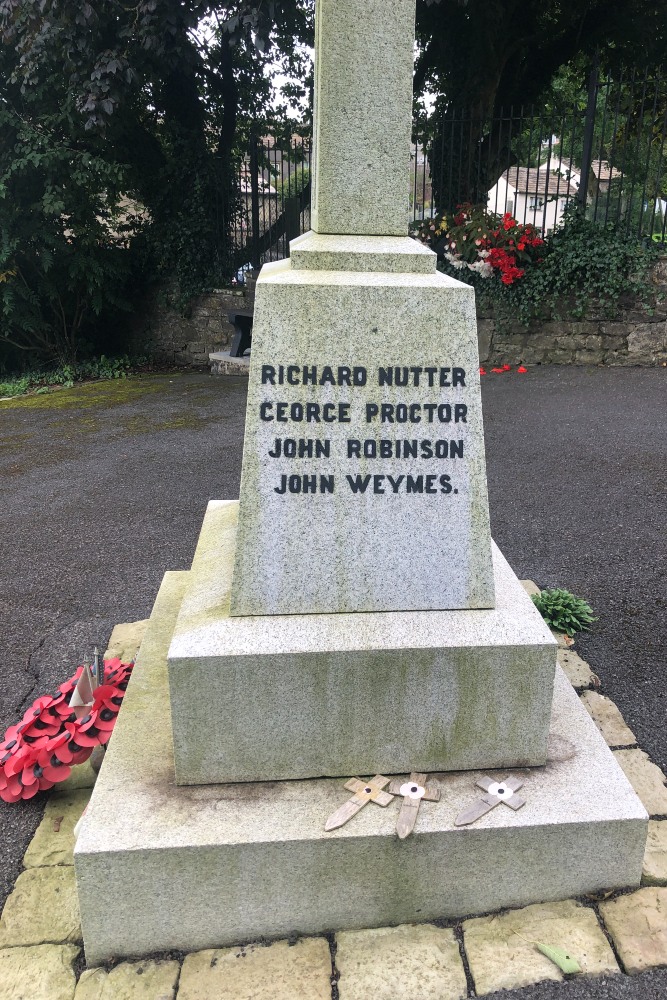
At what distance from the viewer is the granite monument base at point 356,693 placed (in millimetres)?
2033

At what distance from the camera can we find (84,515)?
4.98m

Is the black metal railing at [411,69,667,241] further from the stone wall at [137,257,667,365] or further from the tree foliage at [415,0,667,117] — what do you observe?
the stone wall at [137,257,667,365]

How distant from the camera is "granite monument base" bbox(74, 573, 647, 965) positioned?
6.15ft

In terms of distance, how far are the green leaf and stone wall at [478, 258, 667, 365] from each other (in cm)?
755

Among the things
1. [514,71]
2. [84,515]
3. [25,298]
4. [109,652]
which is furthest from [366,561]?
[514,71]

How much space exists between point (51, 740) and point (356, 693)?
1030 mm

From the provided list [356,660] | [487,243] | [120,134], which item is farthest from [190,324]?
[356,660]

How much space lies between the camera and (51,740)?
239 centimetres

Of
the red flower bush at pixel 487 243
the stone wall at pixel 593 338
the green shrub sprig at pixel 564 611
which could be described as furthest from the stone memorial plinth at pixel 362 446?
the stone wall at pixel 593 338

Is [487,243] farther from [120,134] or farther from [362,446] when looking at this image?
[362,446]

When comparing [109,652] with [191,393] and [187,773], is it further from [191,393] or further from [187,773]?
[191,393]

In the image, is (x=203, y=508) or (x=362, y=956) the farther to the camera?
(x=203, y=508)

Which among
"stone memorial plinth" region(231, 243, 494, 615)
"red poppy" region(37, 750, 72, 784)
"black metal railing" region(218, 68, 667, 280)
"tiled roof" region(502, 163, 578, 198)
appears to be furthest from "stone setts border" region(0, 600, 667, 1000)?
"tiled roof" region(502, 163, 578, 198)

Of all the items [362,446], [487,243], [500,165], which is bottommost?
[362,446]
